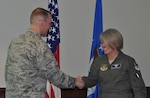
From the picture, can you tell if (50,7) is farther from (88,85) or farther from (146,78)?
(146,78)

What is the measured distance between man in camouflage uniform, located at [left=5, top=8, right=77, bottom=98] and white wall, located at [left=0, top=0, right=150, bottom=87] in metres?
1.90

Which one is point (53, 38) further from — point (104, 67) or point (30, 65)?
point (30, 65)

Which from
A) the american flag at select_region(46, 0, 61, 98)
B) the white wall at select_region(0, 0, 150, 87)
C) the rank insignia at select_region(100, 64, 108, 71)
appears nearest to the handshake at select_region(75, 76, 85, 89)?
the rank insignia at select_region(100, 64, 108, 71)

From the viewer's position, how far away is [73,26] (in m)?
4.69

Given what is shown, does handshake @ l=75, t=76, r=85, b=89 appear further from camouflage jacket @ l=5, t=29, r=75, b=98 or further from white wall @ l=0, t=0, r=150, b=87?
white wall @ l=0, t=0, r=150, b=87

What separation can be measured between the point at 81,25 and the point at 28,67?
2444mm

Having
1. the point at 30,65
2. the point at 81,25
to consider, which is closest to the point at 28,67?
the point at 30,65

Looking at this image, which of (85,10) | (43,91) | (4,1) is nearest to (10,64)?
(43,91)

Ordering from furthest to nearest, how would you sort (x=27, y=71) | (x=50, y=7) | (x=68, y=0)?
1. (x=68, y=0)
2. (x=50, y=7)
3. (x=27, y=71)

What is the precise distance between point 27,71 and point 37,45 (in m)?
0.24

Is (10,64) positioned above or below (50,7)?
below

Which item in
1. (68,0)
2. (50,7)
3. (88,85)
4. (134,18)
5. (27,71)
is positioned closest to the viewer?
(27,71)

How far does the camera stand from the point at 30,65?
2412mm

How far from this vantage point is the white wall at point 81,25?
439 centimetres
